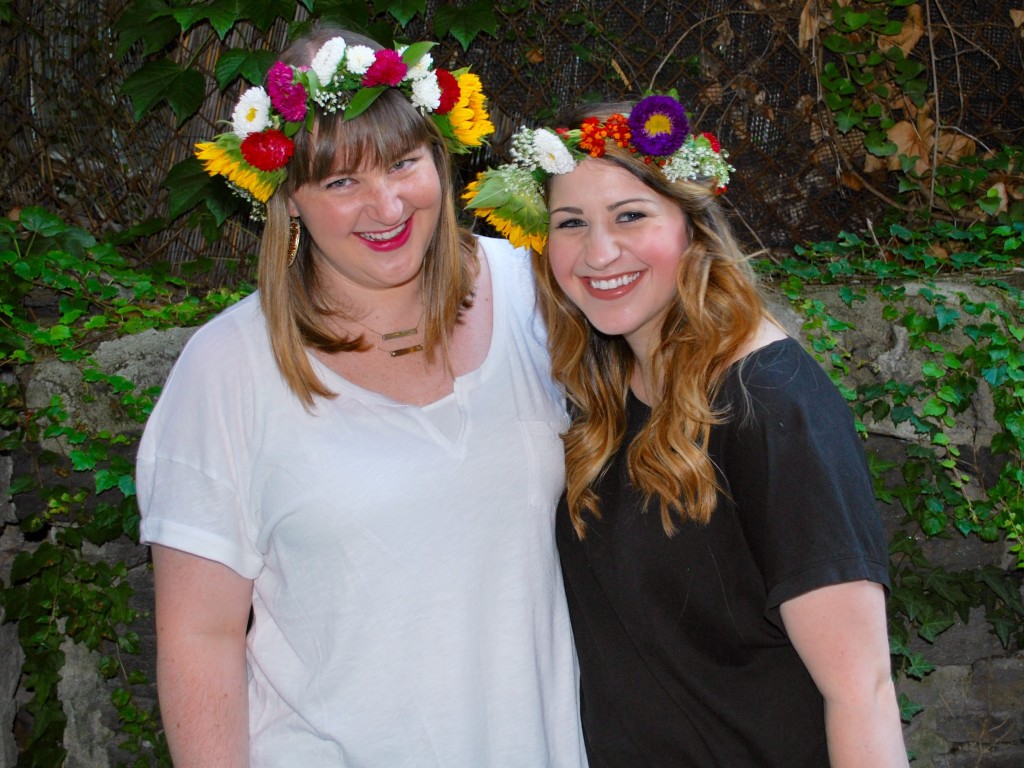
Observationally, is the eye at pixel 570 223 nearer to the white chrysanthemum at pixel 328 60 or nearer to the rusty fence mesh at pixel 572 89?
the white chrysanthemum at pixel 328 60

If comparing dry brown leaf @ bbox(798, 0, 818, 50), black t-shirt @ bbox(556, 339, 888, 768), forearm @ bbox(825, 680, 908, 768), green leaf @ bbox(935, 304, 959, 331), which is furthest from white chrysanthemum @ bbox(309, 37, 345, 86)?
dry brown leaf @ bbox(798, 0, 818, 50)

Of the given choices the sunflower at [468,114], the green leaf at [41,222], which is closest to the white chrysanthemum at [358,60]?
the sunflower at [468,114]

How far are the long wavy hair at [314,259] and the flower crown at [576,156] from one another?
13 centimetres

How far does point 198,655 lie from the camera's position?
1.85 metres

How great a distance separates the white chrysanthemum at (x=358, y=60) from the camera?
Answer: 1.85m

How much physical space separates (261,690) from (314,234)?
2.88ft

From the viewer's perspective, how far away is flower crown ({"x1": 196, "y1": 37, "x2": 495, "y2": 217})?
184 centimetres

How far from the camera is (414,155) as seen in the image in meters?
1.94

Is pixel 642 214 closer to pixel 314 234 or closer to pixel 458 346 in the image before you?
pixel 458 346

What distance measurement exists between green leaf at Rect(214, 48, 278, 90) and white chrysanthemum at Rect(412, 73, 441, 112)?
5.40 ft

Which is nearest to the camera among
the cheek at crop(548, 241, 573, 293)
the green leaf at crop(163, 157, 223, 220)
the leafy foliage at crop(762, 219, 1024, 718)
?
the cheek at crop(548, 241, 573, 293)

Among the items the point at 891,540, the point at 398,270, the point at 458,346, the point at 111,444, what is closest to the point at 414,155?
the point at 398,270

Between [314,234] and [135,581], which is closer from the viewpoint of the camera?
[314,234]

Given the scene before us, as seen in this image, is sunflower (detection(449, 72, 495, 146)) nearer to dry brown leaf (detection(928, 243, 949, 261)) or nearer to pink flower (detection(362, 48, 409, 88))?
pink flower (detection(362, 48, 409, 88))
